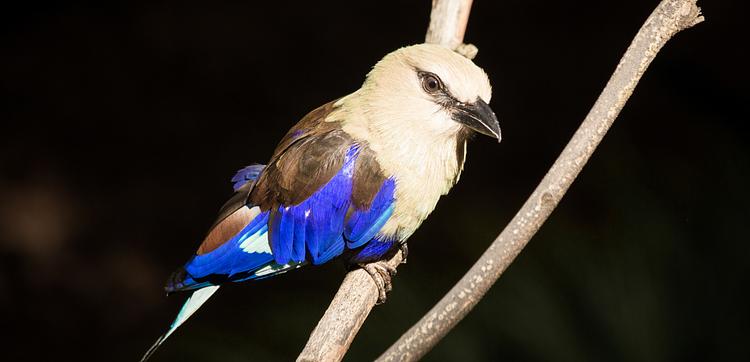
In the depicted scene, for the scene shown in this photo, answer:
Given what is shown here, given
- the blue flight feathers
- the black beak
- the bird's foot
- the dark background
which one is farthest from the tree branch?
the dark background

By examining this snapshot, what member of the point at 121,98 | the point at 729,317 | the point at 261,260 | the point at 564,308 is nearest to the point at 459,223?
the point at 564,308

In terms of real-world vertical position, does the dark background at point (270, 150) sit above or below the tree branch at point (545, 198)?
below

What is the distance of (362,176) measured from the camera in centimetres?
230

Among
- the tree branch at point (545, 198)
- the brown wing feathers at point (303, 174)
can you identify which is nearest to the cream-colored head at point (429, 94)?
the brown wing feathers at point (303, 174)

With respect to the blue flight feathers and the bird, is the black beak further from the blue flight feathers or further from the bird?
the blue flight feathers

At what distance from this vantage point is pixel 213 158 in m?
4.27

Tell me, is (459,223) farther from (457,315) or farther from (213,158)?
(457,315)

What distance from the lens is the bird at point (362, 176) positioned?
221 cm

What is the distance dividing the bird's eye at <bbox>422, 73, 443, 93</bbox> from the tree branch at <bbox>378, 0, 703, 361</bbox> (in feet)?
1.42

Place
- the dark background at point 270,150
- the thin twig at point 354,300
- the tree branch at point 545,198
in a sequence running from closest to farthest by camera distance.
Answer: the tree branch at point 545,198
the thin twig at point 354,300
the dark background at point 270,150

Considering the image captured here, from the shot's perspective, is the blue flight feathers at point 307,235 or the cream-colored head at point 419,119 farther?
the blue flight feathers at point 307,235

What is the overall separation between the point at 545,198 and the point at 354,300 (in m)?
0.72

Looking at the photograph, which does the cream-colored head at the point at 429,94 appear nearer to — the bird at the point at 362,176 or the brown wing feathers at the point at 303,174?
the bird at the point at 362,176

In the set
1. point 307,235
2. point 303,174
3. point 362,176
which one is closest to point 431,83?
point 362,176
